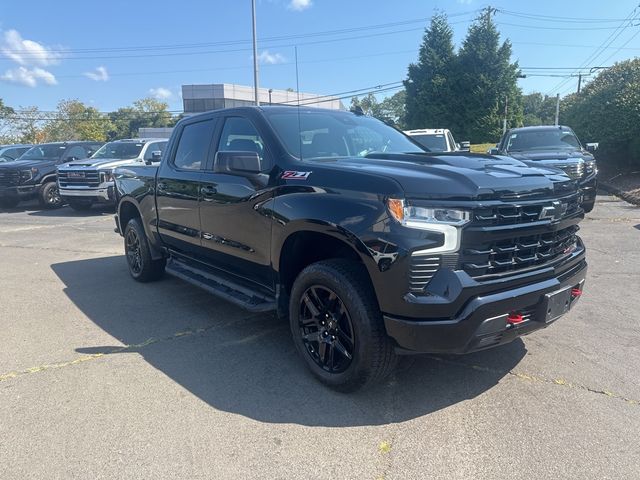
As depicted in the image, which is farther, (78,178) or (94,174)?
(78,178)

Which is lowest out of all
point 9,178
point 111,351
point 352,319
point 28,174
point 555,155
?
point 111,351

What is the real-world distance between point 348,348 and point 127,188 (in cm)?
435

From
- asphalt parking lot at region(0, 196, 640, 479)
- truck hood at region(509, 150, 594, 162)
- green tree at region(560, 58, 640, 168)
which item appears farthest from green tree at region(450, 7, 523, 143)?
asphalt parking lot at region(0, 196, 640, 479)

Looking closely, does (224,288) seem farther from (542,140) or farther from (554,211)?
(542,140)

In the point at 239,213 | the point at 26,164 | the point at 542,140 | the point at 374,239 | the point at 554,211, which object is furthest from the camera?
the point at 26,164

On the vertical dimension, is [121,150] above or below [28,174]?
above

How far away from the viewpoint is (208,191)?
14.7ft

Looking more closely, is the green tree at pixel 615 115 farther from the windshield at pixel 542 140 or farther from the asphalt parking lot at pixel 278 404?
the asphalt parking lot at pixel 278 404

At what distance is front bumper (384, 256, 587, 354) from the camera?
2764 millimetres

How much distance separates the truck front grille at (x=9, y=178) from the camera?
1481 centimetres

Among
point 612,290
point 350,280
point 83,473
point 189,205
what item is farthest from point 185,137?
point 612,290

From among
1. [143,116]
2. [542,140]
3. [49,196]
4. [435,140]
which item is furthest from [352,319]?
[143,116]

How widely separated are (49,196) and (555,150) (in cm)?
1448

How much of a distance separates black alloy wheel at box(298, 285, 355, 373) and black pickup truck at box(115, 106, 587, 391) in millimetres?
10
